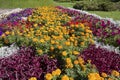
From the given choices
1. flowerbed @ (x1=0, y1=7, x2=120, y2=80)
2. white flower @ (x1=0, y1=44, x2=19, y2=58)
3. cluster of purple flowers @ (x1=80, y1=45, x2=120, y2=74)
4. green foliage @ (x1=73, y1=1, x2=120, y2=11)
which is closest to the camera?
flowerbed @ (x1=0, y1=7, x2=120, y2=80)

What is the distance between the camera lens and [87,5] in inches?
811

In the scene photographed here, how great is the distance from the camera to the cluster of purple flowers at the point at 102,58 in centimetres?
548

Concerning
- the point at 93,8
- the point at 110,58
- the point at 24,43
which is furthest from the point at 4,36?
the point at 93,8

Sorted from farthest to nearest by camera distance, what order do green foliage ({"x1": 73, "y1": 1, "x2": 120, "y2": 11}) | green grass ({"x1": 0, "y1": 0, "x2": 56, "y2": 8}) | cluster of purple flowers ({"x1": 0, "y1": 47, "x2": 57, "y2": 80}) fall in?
green grass ({"x1": 0, "y1": 0, "x2": 56, "y2": 8}) < green foliage ({"x1": 73, "y1": 1, "x2": 120, "y2": 11}) < cluster of purple flowers ({"x1": 0, "y1": 47, "x2": 57, "y2": 80})

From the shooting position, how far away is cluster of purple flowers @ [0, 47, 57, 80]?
5.17 meters

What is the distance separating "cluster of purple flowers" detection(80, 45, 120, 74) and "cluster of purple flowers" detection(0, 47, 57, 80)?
2.37 feet

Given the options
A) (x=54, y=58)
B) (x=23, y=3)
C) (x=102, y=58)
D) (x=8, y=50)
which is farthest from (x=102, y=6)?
(x=54, y=58)

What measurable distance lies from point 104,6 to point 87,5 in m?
1.12

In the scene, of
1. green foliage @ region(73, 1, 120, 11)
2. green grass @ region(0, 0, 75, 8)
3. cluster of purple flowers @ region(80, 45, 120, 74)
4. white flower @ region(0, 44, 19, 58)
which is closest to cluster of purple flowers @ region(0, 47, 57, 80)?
white flower @ region(0, 44, 19, 58)

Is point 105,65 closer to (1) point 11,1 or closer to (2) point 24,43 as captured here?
(2) point 24,43

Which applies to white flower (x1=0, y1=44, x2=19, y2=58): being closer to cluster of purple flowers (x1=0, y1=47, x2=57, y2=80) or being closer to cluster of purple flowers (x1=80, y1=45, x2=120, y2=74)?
cluster of purple flowers (x1=0, y1=47, x2=57, y2=80)

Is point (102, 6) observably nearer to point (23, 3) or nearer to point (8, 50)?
point (23, 3)

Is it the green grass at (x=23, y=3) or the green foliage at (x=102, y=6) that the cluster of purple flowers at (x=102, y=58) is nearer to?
the green foliage at (x=102, y=6)

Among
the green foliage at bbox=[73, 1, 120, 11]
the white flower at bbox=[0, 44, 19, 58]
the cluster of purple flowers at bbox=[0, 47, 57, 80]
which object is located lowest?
the green foliage at bbox=[73, 1, 120, 11]
